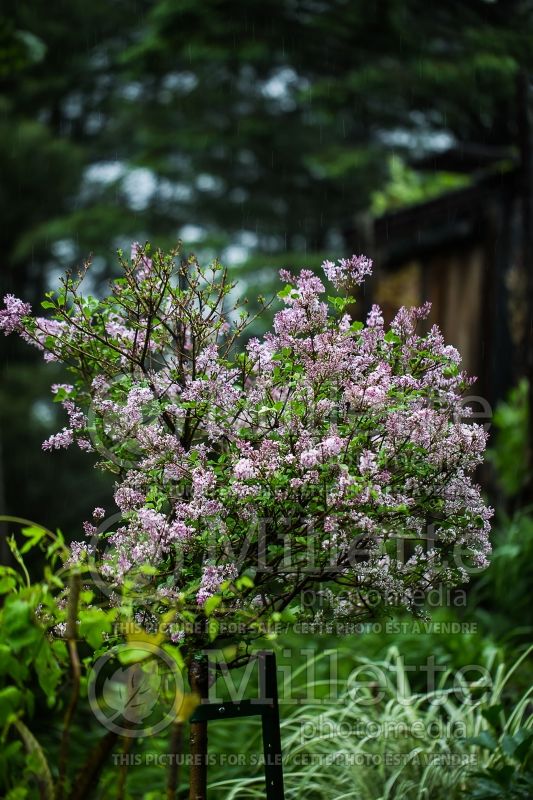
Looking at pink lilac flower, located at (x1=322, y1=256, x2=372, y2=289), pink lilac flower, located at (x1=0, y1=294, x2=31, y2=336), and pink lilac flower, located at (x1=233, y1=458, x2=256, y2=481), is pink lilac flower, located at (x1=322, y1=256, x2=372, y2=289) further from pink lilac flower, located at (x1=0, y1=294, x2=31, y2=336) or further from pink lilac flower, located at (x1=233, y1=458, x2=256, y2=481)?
pink lilac flower, located at (x1=0, y1=294, x2=31, y2=336)

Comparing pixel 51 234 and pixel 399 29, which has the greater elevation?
pixel 51 234

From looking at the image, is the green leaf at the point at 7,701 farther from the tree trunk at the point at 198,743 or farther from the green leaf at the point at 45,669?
the tree trunk at the point at 198,743

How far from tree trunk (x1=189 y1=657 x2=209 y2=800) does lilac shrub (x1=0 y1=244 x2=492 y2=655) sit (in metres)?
0.15

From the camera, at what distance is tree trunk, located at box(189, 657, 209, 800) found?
2453mm

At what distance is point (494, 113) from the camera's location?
748 cm

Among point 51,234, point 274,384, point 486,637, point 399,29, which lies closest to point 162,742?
point 486,637

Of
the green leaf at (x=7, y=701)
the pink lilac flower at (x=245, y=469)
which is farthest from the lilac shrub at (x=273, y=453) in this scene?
the green leaf at (x=7, y=701)

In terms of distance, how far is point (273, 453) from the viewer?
7.32ft

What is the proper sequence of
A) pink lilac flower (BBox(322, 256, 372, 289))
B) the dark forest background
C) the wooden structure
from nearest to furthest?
1. pink lilac flower (BBox(322, 256, 372, 289))
2. the dark forest background
3. the wooden structure

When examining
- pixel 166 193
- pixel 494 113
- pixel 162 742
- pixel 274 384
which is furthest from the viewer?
pixel 166 193

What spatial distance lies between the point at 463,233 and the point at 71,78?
6.85 meters

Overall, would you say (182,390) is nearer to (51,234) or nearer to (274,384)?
(274,384)

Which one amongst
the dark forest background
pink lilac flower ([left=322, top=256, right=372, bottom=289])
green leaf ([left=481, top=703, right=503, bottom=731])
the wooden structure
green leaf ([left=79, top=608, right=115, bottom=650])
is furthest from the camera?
the wooden structure

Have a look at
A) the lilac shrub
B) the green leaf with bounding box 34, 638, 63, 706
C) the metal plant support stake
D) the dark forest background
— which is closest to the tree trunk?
the metal plant support stake
